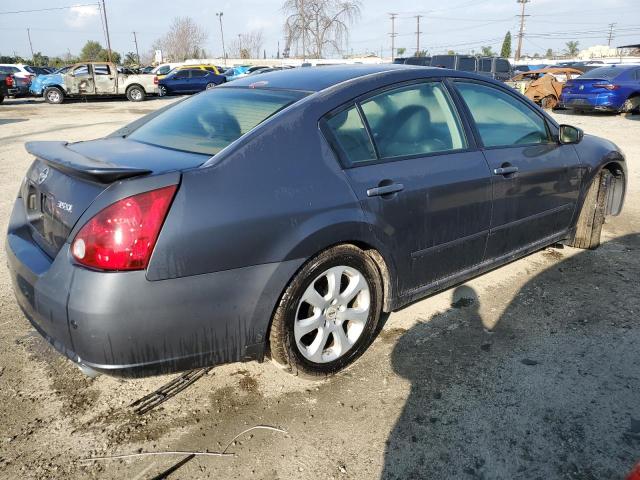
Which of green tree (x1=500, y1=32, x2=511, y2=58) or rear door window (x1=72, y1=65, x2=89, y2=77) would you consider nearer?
rear door window (x1=72, y1=65, x2=89, y2=77)

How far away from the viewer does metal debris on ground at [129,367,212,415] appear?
8.43 feet

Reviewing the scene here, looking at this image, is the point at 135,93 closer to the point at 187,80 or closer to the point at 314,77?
the point at 187,80

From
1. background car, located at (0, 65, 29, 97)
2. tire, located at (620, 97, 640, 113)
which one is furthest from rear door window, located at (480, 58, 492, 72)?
background car, located at (0, 65, 29, 97)

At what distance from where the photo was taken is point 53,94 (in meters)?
23.3

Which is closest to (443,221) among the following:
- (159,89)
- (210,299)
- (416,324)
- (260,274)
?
(416,324)

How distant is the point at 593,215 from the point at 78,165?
3.99 m

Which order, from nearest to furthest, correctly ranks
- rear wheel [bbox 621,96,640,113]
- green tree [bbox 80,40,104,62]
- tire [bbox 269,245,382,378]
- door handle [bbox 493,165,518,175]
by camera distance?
tire [bbox 269,245,382,378] < door handle [bbox 493,165,518,175] < rear wheel [bbox 621,96,640,113] < green tree [bbox 80,40,104,62]

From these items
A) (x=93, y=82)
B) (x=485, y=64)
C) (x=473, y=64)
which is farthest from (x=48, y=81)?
(x=485, y=64)

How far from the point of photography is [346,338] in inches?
112

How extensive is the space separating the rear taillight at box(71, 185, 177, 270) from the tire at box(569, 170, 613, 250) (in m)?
3.57

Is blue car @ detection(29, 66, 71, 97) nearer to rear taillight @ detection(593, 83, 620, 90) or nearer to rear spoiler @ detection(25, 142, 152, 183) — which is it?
rear taillight @ detection(593, 83, 620, 90)

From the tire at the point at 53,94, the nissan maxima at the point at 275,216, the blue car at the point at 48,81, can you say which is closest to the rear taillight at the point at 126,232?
the nissan maxima at the point at 275,216

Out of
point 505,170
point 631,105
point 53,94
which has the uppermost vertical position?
point 505,170

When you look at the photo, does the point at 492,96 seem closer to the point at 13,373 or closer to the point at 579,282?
the point at 579,282
